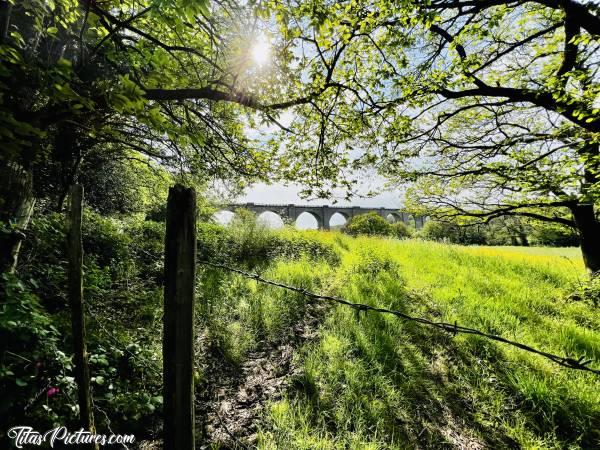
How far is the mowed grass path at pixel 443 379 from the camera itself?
8.27 ft

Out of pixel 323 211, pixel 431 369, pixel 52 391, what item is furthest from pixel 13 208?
pixel 323 211

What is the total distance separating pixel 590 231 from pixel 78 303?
9.08 meters

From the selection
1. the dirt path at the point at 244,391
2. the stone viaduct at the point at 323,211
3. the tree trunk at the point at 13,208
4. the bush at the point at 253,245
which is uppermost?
the stone viaduct at the point at 323,211

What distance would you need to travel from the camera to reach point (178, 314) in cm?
104

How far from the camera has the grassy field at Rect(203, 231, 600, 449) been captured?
254cm

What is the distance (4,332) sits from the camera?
175 cm

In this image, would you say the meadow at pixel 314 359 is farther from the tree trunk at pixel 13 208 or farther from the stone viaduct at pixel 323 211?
the stone viaduct at pixel 323 211

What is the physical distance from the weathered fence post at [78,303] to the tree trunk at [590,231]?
8.61 meters

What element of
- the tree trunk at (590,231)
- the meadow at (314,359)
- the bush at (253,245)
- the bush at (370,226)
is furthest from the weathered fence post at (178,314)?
the bush at (370,226)

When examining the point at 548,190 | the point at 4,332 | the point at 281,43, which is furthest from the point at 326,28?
the point at 548,190

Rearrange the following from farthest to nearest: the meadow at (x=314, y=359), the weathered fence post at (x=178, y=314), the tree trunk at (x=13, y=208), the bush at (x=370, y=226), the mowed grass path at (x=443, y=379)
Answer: the bush at (x=370, y=226)
the mowed grass path at (x=443, y=379)
the tree trunk at (x=13, y=208)
the meadow at (x=314, y=359)
the weathered fence post at (x=178, y=314)

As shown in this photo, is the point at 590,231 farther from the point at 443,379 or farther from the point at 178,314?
the point at 178,314

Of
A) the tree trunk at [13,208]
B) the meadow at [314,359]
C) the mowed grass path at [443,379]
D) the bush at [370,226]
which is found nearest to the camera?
the meadow at [314,359]

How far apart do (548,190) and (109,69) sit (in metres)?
8.65
